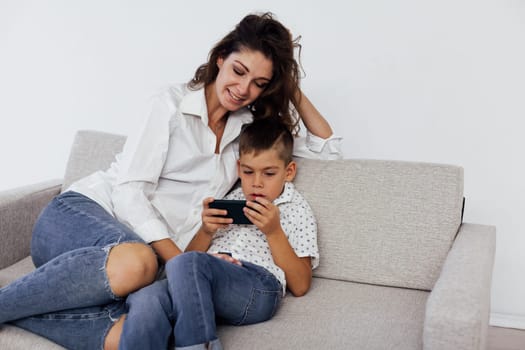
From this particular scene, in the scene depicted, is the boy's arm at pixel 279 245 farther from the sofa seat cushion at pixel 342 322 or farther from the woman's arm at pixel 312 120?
the woman's arm at pixel 312 120

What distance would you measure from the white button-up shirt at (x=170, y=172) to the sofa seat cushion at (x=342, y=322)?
0.44 metres

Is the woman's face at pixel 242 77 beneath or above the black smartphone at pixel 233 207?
above

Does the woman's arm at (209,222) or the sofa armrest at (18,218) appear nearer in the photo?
the woman's arm at (209,222)

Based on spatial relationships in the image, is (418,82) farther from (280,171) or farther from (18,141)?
(18,141)

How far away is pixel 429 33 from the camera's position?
7.66 ft

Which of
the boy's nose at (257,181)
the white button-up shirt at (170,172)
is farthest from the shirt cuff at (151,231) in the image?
the boy's nose at (257,181)

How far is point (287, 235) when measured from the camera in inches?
74.5

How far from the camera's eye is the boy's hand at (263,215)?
1.74 meters

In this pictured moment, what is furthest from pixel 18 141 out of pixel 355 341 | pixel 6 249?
→ pixel 355 341

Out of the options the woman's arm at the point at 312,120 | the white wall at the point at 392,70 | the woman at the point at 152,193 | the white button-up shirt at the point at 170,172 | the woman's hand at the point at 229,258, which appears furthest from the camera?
the white wall at the point at 392,70

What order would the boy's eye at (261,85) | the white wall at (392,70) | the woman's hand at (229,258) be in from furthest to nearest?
the white wall at (392,70) < the boy's eye at (261,85) < the woman's hand at (229,258)

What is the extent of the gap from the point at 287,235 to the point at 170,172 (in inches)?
17.5

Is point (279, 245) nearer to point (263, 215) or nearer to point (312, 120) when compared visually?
point (263, 215)

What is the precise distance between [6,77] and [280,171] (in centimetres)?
182
